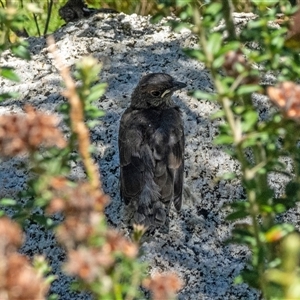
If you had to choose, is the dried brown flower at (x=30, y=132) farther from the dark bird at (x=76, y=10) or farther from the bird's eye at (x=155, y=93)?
the dark bird at (x=76, y=10)

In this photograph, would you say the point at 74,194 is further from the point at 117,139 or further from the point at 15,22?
the point at 117,139

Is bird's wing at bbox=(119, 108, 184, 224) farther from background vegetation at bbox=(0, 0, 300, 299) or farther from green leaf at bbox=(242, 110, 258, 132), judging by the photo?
green leaf at bbox=(242, 110, 258, 132)

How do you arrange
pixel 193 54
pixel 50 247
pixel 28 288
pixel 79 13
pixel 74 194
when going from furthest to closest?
pixel 79 13 → pixel 50 247 → pixel 193 54 → pixel 74 194 → pixel 28 288

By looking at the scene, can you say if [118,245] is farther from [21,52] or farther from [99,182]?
[21,52]

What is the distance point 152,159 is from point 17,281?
3.88m

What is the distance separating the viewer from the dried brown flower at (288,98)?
4.64ft

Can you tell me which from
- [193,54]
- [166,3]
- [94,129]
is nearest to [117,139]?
[94,129]

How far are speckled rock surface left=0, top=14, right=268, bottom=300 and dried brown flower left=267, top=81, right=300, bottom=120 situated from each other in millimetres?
2097

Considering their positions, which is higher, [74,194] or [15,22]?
[74,194]

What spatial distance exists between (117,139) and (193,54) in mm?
3289

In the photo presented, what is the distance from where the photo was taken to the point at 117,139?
5086 mm

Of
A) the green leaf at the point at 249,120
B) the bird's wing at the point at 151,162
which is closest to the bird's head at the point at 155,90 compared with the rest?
the bird's wing at the point at 151,162

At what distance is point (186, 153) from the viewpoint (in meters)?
5.02

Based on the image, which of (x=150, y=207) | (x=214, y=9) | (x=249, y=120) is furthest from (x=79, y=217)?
(x=150, y=207)
